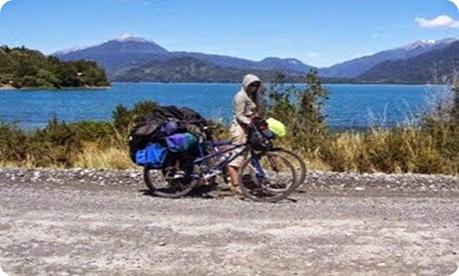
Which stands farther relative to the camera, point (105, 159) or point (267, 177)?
point (105, 159)

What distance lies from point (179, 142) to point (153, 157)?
0.39m

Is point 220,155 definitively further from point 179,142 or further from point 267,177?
point 267,177

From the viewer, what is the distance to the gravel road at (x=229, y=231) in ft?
19.5

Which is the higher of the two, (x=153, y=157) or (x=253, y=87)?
(x=253, y=87)

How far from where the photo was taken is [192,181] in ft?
31.1

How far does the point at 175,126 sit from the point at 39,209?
216cm

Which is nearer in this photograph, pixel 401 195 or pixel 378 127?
pixel 401 195

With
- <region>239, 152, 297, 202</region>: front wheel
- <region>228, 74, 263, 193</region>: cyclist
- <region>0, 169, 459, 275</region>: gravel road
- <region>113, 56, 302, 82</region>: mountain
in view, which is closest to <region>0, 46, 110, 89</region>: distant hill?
<region>113, 56, 302, 82</region>: mountain

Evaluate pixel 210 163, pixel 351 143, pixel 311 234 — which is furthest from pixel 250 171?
pixel 351 143

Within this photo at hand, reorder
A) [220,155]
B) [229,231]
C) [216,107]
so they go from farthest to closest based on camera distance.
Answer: [216,107], [220,155], [229,231]

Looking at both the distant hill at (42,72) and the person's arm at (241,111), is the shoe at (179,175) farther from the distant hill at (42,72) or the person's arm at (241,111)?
the distant hill at (42,72)

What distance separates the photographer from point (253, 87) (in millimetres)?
9555

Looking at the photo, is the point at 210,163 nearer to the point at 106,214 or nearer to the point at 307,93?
the point at 106,214

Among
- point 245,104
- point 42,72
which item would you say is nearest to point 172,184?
point 245,104
